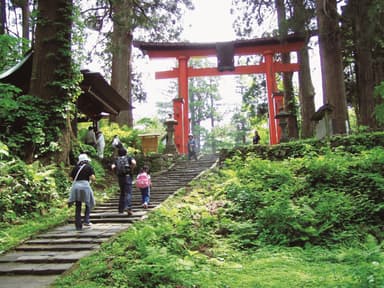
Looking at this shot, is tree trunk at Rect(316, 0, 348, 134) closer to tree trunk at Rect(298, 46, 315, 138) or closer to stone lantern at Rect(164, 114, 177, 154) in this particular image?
tree trunk at Rect(298, 46, 315, 138)

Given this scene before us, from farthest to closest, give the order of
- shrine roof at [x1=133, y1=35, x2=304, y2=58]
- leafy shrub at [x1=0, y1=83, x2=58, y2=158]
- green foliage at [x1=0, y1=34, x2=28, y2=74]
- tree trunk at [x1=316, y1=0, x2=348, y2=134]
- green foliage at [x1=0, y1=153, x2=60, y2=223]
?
shrine roof at [x1=133, y1=35, x2=304, y2=58] < tree trunk at [x1=316, y1=0, x2=348, y2=134] < leafy shrub at [x1=0, y1=83, x2=58, y2=158] < green foliage at [x1=0, y1=34, x2=28, y2=74] < green foliage at [x1=0, y1=153, x2=60, y2=223]

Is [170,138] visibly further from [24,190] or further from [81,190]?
[81,190]

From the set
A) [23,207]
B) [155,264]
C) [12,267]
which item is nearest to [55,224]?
[23,207]

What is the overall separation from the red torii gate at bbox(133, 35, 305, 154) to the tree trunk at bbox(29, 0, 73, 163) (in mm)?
6550

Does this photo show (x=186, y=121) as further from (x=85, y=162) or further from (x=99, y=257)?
(x=99, y=257)

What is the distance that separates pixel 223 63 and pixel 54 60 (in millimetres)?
8530

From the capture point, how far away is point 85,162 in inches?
287

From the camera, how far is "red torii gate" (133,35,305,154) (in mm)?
16797

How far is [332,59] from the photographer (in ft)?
39.9

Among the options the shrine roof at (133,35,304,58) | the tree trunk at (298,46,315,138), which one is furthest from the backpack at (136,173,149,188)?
the shrine roof at (133,35,304,58)

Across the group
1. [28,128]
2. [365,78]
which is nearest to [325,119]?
[365,78]

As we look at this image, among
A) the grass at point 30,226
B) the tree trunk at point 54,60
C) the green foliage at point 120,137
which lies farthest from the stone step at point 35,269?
the green foliage at point 120,137

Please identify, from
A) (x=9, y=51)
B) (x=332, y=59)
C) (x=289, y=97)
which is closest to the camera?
(x=9, y=51)

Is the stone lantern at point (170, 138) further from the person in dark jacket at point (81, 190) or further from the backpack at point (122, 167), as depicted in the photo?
the person in dark jacket at point (81, 190)
